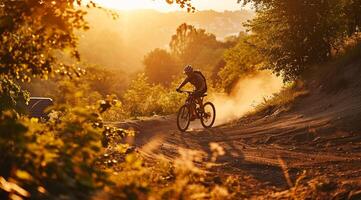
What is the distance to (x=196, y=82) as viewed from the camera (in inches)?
703

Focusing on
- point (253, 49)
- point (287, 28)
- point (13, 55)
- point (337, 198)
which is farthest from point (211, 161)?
point (253, 49)

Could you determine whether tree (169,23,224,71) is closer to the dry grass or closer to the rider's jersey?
the dry grass

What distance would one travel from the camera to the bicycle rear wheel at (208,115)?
18.8 m

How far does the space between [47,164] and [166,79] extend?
263 ft

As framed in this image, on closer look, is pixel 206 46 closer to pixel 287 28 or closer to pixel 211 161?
pixel 287 28

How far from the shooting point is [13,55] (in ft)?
21.3

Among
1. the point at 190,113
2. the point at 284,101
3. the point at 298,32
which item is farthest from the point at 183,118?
the point at 298,32

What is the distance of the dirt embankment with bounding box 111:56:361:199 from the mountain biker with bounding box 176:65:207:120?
3.93 feet

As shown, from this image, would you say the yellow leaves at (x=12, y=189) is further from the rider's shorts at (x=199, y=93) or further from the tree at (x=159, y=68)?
the tree at (x=159, y=68)

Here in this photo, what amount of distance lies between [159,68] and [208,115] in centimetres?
6636

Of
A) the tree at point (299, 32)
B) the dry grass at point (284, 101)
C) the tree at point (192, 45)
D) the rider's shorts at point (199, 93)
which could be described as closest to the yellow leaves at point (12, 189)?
the rider's shorts at point (199, 93)

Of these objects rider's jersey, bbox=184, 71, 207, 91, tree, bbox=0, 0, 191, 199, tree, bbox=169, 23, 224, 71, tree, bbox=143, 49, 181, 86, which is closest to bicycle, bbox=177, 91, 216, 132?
rider's jersey, bbox=184, 71, 207, 91

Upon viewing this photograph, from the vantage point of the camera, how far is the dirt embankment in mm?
9547

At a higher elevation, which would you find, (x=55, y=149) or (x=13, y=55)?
(x=13, y=55)
